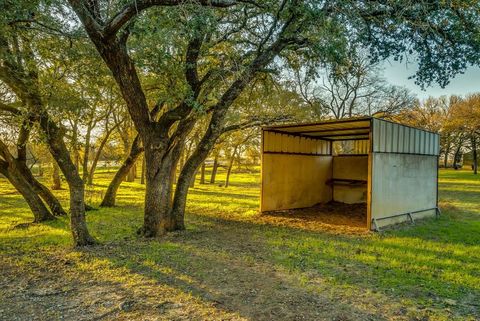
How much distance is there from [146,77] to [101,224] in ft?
13.0

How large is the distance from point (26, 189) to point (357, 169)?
1125 centimetres

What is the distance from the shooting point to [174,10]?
4.42m

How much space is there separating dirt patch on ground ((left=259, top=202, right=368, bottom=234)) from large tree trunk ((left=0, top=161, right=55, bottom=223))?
605 cm

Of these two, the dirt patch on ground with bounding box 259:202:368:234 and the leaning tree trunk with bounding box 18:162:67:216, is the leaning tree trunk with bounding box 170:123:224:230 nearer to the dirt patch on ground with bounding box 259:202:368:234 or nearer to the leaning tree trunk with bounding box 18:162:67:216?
the dirt patch on ground with bounding box 259:202:368:234

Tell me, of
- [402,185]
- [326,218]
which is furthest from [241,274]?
[402,185]

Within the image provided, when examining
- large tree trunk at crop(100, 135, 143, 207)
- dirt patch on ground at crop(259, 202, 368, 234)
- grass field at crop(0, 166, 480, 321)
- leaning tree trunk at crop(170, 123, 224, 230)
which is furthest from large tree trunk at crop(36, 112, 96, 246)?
dirt patch on ground at crop(259, 202, 368, 234)

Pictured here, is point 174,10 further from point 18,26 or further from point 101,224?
point 101,224

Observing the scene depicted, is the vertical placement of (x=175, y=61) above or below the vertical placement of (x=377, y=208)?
above

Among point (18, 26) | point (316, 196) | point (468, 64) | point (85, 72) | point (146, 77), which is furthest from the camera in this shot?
point (316, 196)

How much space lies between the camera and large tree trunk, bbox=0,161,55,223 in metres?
8.46

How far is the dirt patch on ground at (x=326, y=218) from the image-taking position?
28.7 feet

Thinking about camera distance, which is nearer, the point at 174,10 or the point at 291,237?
the point at 174,10

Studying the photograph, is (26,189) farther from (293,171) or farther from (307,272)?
(293,171)

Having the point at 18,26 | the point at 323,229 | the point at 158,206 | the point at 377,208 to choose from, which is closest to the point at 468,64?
the point at 377,208
